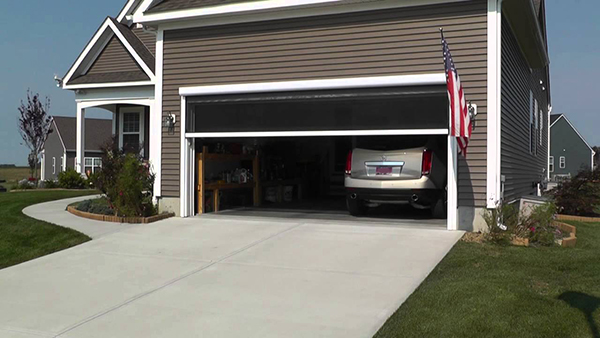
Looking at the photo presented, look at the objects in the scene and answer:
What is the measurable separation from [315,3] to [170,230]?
4.82 m

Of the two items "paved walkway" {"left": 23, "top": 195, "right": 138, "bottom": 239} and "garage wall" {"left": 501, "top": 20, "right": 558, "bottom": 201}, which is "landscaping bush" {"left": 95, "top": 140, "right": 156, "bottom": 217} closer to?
"paved walkway" {"left": 23, "top": 195, "right": 138, "bottom": 239}

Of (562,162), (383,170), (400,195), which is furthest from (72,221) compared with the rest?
(562,162)

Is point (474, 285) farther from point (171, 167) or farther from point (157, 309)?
point (171, 167)

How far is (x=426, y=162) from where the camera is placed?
9758 millimetres

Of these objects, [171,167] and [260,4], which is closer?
[260,4]

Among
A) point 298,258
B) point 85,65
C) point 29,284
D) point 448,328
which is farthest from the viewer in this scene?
point 85,65

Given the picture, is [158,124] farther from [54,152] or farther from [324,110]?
[54,152]

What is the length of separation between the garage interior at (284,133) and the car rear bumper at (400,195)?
2.63 ft

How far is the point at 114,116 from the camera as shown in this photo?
60.1 feet

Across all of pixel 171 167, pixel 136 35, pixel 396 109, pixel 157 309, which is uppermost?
pixel 136 35

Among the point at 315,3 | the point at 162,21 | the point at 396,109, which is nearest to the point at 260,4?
the point at 315,3

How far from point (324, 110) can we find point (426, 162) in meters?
2.07

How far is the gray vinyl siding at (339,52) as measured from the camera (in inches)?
359

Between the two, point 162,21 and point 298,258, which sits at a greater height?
point 162,21
